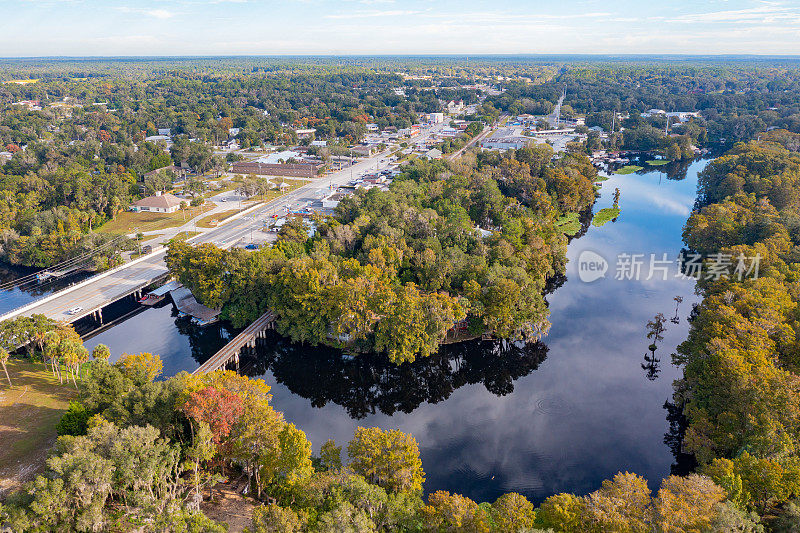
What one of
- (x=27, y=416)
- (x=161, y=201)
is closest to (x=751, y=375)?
(x=27, y=416)

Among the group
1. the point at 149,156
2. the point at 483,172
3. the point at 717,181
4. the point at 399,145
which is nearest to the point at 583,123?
the point at 399,145

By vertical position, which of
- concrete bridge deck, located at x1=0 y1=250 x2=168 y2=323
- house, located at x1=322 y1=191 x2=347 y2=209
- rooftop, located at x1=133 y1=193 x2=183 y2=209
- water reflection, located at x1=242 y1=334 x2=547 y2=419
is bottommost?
water reflection, located at x1=242 y1=334 x2=547 y2=419

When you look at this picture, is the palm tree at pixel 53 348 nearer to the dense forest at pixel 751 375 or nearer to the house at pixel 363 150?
the dense forest at pixel 751 375

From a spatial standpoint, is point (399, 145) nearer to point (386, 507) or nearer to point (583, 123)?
point (583, 123)

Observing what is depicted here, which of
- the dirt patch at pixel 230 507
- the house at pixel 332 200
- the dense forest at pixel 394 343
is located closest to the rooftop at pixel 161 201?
the dense forest at pixel 394 343

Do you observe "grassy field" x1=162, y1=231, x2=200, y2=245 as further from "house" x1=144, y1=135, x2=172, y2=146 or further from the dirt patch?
"house" x1=144, y1=135, x2=172, y2=146

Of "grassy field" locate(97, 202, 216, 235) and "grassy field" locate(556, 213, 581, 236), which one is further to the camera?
"grassy field" locate(556, 213, 581, 236)

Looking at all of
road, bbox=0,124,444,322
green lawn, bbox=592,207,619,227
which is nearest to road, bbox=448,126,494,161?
green lawn, bbox=592,207,619,227

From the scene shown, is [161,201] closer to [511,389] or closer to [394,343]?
[394,343]
